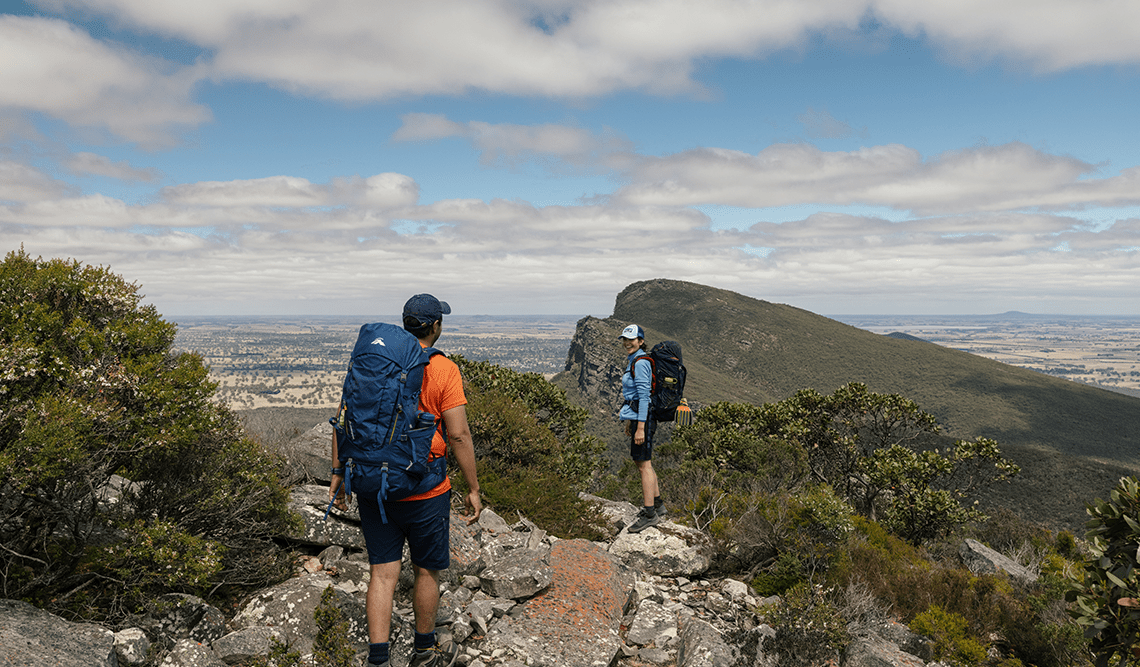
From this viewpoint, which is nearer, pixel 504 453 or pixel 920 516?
pixel 504 453

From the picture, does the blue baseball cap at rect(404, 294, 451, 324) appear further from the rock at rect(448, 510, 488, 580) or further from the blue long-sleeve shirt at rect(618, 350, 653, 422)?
the blue long-sleeve shirt at rect(618, 350, 653, 422)

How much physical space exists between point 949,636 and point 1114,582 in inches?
97.5

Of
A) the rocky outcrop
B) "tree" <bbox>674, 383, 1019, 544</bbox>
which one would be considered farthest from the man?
"tree" <bbox>674, 383, 1019, 544</bbox>

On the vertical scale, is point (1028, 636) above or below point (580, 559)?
below

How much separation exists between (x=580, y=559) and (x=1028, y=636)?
485cm

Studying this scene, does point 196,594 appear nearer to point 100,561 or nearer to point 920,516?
point 100,561

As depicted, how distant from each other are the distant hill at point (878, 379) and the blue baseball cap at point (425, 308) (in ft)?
174

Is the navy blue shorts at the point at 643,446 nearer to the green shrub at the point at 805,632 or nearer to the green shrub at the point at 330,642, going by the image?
the green shrub at the point at 805,632

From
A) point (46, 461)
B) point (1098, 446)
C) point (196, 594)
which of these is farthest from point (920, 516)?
point (1098, 446)

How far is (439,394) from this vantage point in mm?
3900

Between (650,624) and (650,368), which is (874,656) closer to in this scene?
(650,624)

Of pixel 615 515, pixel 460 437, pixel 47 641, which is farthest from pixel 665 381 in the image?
pixel 47 641

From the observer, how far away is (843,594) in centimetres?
592

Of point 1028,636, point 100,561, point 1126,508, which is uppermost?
point 1126,508
